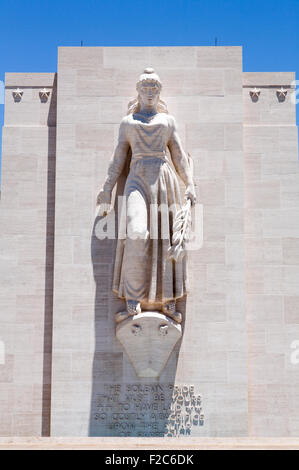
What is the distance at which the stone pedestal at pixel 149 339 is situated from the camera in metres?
16.9

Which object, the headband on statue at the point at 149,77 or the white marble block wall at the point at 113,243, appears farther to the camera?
the headband on statue at the point at 149,77

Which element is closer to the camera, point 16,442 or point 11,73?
point 16,442

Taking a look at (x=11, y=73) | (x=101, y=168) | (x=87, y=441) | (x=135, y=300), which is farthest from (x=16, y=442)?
(x=11, y=73)

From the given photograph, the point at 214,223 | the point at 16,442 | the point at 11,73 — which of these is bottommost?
the point at 16,442

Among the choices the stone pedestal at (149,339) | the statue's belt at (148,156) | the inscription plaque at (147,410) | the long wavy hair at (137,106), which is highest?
the long wavy hair at (137,106)

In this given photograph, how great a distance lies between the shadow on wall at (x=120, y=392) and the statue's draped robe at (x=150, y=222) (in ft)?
1.87

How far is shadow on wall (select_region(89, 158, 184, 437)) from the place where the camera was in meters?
16.9

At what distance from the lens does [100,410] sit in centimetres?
1700

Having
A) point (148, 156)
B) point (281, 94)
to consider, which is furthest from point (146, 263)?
point (281, 94)

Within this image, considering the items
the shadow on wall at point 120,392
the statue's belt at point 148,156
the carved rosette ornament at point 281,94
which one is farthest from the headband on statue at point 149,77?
the shadow on wall at point 120,392

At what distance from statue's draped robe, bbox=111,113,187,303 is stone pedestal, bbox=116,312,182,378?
0.39 metres

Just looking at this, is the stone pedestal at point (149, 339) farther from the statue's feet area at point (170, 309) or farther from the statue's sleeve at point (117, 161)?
the statue's sleeve at point (117, 161)

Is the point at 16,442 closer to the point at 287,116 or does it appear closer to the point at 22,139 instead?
the point at 22,139

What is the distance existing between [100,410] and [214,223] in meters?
4.02
